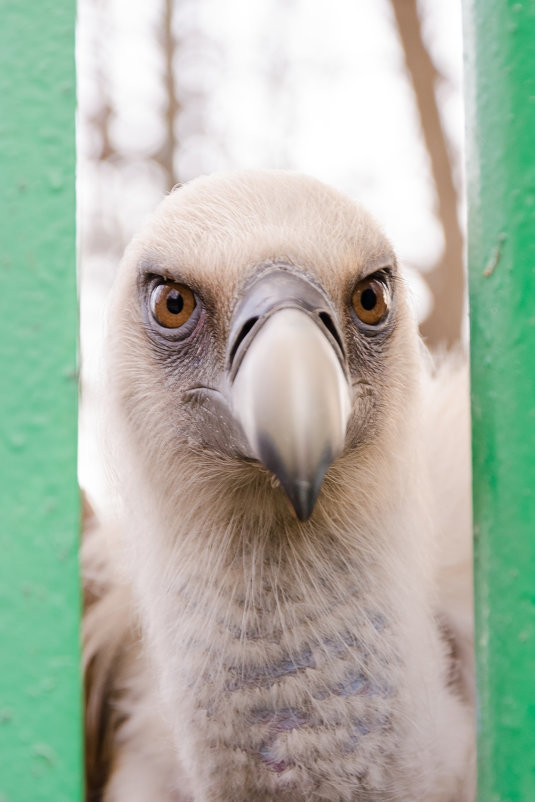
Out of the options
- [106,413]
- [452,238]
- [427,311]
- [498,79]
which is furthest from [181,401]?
[452,238]

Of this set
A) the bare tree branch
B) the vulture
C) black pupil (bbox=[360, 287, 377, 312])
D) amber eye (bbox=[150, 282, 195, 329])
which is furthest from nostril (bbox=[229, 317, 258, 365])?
the bare tree branch

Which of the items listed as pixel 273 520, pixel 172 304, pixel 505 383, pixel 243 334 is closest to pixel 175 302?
pixel 172 304

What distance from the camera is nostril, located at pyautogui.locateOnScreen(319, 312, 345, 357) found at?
3.66 feet

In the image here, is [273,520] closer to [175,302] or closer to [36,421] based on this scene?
[175,302]

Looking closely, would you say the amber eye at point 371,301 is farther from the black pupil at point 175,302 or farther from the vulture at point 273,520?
the black pupil at point 175,302

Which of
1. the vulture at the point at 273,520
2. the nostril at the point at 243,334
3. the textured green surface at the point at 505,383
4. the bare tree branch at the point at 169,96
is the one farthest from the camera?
the bare tree branch at the point at 169,96

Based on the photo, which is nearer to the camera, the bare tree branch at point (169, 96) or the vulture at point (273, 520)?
the vulture at point (273, 520)

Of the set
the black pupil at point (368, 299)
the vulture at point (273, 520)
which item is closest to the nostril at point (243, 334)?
the vulture at point (273, 520)

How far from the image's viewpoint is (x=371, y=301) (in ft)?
4.37

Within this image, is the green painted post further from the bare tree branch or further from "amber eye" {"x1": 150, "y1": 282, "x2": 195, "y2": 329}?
the bare tree branch

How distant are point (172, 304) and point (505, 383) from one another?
1.90 feet

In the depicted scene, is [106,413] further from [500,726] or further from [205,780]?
[500,726]

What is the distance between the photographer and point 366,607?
1.40 m

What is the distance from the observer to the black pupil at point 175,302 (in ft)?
4.30
